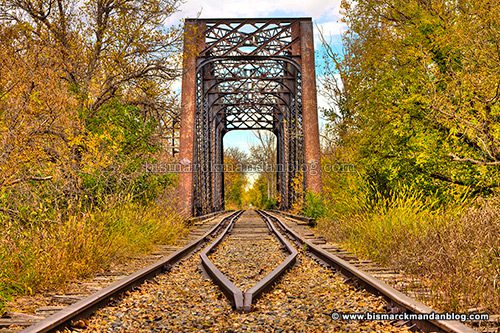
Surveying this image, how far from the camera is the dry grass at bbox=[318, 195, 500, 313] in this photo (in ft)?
13.5

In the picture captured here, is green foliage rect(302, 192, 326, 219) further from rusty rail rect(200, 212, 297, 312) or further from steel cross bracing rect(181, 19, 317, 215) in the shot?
rusty rail rect(200, 212, 297, 312)

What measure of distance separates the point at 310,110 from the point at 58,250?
13.4m

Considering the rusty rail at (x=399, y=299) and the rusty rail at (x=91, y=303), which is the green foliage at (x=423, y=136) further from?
the rusty rail at (x=91, y=303)

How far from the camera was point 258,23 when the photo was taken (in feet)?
64.6

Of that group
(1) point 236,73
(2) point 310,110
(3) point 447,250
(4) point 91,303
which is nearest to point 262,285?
(4) point 91,303

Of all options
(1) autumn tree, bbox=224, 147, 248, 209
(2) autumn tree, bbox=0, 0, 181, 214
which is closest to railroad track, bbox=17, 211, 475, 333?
(2) autumn tree, bbox=0, 0, 181, 214

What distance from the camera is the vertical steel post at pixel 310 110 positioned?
1720 centimetres

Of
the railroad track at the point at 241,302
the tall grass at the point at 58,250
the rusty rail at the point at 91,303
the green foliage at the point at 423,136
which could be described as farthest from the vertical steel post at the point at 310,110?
the rusty rail at the point at 91,303

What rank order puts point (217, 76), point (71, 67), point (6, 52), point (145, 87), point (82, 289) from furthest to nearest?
point (217, 76) < point (145, 87) < point (71, 67) < point (6, 52) < point (82, 289)

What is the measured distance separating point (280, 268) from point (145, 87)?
313 inches

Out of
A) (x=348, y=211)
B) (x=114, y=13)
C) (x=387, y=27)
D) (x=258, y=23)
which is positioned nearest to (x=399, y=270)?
(x=348, y=211)

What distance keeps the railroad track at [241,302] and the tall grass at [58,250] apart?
2.48ft

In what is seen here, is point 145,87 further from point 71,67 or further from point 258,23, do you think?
point 258,23

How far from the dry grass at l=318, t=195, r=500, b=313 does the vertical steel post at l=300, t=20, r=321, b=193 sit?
8.71 meters
